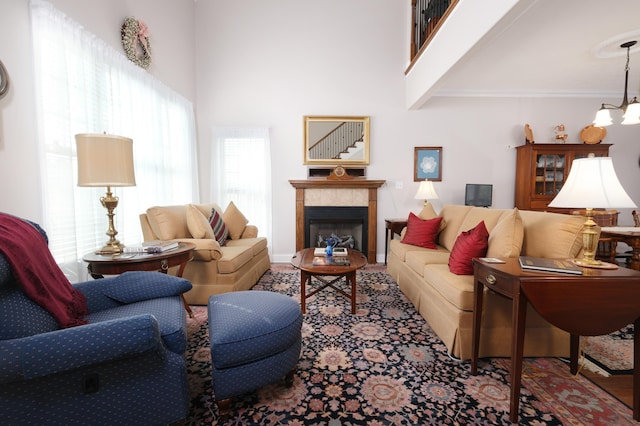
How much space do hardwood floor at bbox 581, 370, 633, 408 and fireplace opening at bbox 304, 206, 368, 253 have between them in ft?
9.45

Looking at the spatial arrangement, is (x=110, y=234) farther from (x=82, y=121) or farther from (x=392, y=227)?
(x=392, y=227)

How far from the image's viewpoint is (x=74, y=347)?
0.94 meters

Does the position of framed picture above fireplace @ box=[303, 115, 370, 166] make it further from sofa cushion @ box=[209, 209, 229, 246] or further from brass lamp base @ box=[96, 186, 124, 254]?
brass lamp base @ box=[96, 186, 124, 254]

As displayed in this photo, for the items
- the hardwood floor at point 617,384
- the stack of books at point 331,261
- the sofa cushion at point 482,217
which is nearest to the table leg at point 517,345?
the hardwood floor at point 617,384

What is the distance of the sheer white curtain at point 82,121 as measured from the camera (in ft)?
6.44

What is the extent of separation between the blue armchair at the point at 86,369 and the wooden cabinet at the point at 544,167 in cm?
488

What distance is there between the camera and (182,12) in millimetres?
3863

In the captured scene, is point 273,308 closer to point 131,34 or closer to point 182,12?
point 131,34

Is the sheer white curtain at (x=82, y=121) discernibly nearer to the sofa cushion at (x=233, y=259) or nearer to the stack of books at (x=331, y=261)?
the sofa cushion at (x=233, y=259)

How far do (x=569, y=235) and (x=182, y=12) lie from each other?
16.7ft

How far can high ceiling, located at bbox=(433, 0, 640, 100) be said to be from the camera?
239cm

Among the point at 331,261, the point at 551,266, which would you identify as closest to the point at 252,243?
the point at 331,261

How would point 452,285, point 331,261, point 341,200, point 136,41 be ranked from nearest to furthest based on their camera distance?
point 452,285
point 331,261
point 136,41
point 341,200

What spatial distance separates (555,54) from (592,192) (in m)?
2.81
